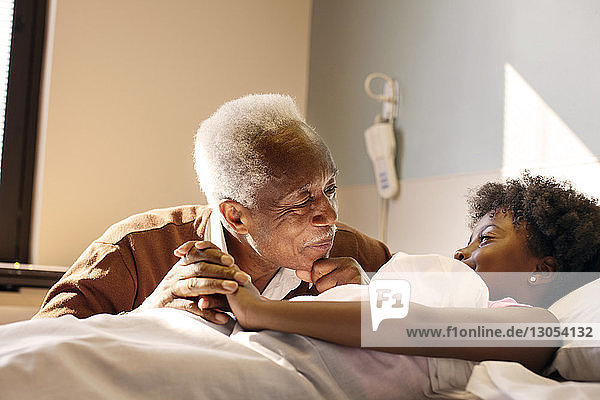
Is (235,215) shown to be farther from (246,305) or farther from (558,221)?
(558,221)

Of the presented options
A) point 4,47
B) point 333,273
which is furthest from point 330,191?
point 4,47

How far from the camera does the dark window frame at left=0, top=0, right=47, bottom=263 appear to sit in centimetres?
257

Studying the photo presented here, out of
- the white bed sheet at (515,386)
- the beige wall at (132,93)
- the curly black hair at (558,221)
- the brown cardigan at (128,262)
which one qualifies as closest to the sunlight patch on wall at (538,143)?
the curly black hair at (558,221)

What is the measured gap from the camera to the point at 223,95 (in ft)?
9.35

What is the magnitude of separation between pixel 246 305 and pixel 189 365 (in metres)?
0.22

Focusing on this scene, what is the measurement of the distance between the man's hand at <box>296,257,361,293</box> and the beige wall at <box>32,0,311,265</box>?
140 centimetres

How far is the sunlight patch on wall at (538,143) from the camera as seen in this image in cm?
163

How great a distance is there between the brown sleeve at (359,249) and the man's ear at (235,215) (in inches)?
11.0

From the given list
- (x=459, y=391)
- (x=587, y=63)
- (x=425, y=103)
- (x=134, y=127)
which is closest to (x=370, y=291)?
Answer: (x=459, y=391)

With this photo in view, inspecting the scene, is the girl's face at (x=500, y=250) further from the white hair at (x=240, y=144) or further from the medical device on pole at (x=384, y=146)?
the medical device on pole at (x=384, y=146)

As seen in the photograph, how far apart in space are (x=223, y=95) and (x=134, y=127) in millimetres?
390

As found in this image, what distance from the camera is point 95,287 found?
1.47 metres

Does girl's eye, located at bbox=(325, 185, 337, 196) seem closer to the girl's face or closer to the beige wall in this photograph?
the girl's face

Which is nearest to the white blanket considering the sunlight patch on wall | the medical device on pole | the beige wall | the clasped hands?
the clasped hands
